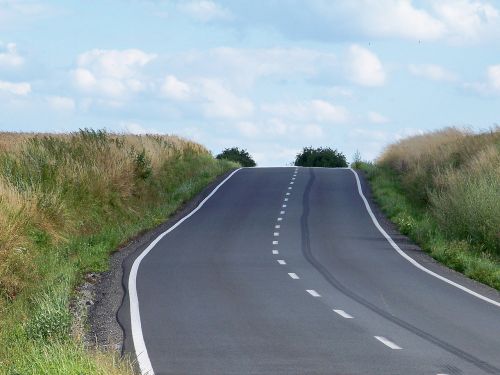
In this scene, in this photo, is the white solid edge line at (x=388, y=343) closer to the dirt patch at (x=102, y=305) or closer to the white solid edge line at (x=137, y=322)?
the white solid edge line at (x=137, y=322)

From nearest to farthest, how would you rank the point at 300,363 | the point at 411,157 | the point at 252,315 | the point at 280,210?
the point at 300,363, the point at 252,315, the point at 280,210, the point at 411,157

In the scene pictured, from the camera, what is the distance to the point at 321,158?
88250 mm

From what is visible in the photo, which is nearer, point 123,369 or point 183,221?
point 123,369

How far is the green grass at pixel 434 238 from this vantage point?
2238 centimetres

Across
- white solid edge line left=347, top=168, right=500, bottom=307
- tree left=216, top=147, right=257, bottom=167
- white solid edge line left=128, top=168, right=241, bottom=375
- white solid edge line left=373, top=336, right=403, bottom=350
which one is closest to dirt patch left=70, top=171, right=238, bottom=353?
white solid edge line left=128, top=168, right=241, bottom=375

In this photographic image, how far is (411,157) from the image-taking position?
48844mm

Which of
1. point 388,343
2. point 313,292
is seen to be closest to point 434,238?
point 313,292

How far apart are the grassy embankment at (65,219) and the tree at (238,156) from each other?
3426 cm

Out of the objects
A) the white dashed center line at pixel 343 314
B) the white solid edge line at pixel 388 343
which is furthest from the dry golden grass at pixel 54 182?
the white solid edge line at pixel 388 343

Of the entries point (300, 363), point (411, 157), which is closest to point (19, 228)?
point (300, 363)

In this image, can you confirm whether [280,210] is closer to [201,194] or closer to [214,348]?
[201,194]

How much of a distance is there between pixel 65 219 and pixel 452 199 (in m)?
10.1

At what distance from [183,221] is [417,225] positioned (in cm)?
727

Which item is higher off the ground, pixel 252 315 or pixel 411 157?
pixel 411 157
